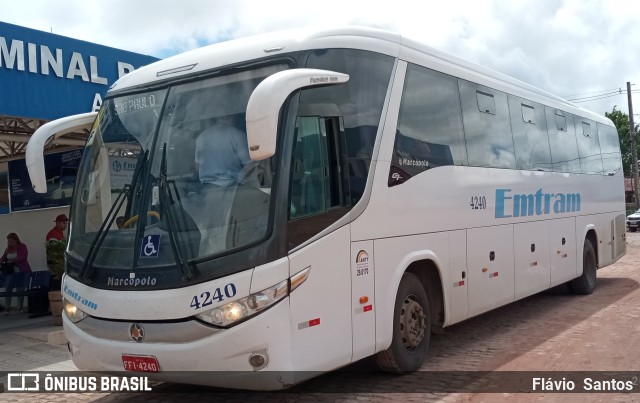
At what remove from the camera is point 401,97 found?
661cm

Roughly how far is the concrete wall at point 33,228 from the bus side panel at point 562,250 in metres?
10.1

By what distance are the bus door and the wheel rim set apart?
117 centimetres

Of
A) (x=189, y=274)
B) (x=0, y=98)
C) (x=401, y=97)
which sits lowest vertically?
(x=189, y=274)

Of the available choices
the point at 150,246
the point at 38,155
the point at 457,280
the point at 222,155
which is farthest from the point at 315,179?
the point at 457,280

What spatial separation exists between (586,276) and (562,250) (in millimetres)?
1882

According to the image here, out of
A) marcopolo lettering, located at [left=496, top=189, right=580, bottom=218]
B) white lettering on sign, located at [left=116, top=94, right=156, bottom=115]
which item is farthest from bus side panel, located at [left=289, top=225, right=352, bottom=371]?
marcopolo lettering, located at [left=496, top=189, right=580, bottom=218]

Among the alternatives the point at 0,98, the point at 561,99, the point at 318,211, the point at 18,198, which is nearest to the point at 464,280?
the point at 318,211

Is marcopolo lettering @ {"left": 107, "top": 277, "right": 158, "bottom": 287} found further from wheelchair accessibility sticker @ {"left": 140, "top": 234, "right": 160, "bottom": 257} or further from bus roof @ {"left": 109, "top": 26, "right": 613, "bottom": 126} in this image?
bus roof @ {"left": 109, "top": 26, "right": 613, "bottom": 126}

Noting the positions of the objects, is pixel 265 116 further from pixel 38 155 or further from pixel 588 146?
pixel 588 146

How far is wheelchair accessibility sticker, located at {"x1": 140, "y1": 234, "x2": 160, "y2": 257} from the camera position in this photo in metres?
5.08

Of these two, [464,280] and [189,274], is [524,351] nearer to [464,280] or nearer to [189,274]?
[464,280]

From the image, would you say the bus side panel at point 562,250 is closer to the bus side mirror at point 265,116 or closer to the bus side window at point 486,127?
the bus side window at point 486,127

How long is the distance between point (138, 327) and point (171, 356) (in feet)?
1.23

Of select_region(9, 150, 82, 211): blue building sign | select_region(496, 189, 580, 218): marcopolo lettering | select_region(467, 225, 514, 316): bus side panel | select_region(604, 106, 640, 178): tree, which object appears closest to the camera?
select_region(467, 225, 514, 316): bus side panel
